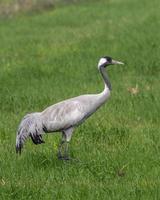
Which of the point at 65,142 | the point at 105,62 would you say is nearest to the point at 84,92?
the point at 105,62

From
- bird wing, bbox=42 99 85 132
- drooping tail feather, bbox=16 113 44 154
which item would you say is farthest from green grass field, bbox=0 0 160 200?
bird wing, bbox=42 99 85 132

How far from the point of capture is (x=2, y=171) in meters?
9.24

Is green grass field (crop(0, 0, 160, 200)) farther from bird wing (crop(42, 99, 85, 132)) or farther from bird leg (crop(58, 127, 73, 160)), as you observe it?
bird wing (crop(42, 99, 85, 132))

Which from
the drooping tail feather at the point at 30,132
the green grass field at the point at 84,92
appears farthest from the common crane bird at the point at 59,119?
the green grass field at the point at 84,92

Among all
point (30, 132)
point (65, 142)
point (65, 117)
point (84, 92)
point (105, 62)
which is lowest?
point (84, 92)

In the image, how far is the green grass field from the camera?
859 cm

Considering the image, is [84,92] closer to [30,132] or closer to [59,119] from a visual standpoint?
[59,119]

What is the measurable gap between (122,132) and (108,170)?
179 centimetres

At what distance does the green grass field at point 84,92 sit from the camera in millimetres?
8594

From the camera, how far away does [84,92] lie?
14141 millimetres

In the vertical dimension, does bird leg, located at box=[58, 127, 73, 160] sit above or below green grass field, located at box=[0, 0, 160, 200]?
above

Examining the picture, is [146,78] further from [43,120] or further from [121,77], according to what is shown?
[43,120]

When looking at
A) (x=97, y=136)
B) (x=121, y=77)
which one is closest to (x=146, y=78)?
(x=121, y=77)

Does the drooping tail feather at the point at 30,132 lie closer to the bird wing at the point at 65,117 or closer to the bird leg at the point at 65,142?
the bird wing at the point at 65,117
